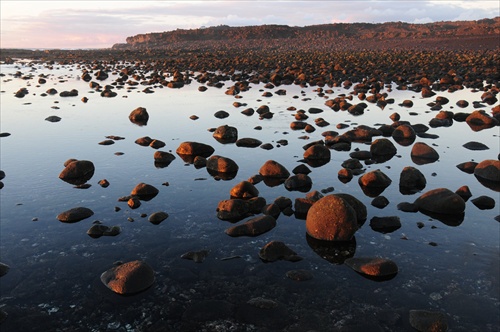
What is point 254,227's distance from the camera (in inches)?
396

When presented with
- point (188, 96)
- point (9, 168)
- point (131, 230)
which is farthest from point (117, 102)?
point (131, 230)

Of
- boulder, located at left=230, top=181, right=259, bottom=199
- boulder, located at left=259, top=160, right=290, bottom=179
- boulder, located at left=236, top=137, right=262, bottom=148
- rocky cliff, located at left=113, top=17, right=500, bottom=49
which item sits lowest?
boulder, located at left=230, top=181, right=259, bottom=199

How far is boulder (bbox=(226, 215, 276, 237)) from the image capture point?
998 cm

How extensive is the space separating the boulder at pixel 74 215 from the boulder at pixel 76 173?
2862 millimetres

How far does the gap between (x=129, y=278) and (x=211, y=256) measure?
1.89 m

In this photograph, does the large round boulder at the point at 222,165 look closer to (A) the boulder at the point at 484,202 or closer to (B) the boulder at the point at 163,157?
(B) the boulder at the point at 163,157

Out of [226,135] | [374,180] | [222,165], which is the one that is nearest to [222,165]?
[222,165]

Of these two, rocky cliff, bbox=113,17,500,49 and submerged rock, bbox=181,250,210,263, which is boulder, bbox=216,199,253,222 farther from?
rocky cliff, bbox=113,17,500,49

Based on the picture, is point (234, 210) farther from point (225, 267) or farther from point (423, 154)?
point (423, 154)

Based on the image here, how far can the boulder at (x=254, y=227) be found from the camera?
9.98m

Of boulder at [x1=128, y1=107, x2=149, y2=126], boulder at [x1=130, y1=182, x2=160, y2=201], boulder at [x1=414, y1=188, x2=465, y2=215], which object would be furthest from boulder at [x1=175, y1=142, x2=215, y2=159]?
boulder at [x1=414, y1=188, x2=465, y2=215]

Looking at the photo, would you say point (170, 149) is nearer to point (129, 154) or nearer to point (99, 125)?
point (129, 154)

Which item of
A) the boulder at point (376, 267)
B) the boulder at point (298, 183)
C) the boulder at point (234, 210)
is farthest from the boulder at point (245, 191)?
the boulder at point (376, 267)

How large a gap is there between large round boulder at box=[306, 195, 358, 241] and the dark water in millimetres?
406
